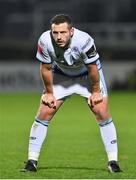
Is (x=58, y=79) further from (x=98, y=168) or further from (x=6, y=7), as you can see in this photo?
(x=6, y=7)

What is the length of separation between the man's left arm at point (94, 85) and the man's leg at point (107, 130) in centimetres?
8

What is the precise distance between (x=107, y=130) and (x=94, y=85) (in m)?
0.60

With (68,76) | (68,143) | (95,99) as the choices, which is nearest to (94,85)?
(95,99)

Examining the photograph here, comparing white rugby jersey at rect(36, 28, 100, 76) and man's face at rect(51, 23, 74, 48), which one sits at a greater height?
man's face at rect(51, 23, 74, 48)

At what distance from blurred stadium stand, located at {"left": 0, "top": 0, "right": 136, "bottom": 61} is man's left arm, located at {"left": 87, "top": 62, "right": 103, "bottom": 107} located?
78.9 ft

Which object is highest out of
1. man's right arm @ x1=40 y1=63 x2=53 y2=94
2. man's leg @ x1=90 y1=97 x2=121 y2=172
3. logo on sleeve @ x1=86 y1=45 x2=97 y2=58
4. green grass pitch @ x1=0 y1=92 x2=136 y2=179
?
logo on sleeve @ x1=86 y1=45 x2=97 y2=58

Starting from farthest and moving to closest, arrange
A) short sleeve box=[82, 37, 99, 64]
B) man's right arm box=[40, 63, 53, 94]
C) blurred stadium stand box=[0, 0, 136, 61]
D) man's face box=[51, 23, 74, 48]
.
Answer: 1. blurred stadium stand box=[0, 0, 136, 61]
2. man's right arm box=[40, 63, 53, 94]
3. short sleeve box=[82, 37, 99, 64]
4. man's face box=[51, 23, 74, 48]

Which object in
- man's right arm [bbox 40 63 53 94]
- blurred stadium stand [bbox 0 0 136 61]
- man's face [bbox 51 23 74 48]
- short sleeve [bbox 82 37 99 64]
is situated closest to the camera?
man's face [bbox 51 23 74 48]

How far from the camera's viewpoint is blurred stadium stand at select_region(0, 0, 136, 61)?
33.7 metres

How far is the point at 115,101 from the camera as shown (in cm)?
2616

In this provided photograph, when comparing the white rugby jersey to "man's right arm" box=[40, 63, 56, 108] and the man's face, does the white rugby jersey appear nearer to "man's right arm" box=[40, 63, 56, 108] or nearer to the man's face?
"man's right arm" box=[40, 63, 56, 108]

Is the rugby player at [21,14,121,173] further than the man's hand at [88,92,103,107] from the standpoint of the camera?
No

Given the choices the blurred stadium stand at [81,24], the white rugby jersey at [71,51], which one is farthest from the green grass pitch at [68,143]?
the blurred stadium stand at [81,24]

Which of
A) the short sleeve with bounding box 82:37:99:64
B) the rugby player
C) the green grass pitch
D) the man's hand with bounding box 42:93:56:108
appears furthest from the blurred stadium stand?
the short sleeve with bounding box 82:37:99:64
